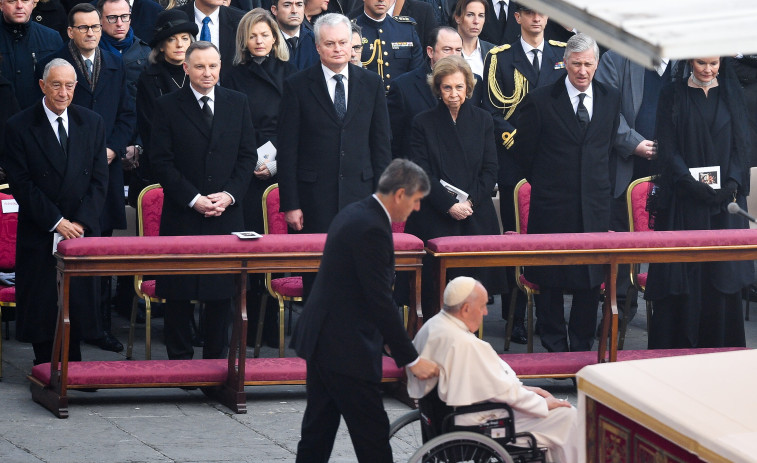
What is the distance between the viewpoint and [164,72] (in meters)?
8.85

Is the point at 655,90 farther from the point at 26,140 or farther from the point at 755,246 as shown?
the point at 26,140

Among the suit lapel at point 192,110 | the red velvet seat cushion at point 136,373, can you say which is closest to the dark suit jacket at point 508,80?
the suit lapel at point 192,110

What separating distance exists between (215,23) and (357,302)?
446cm

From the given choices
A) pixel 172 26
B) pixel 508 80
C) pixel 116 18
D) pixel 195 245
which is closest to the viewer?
pixel 195 245

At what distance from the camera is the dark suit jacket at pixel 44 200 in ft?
25.8

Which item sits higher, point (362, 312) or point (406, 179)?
point (406, 179)

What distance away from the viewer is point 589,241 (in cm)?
753

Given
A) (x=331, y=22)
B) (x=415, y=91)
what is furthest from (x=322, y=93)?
(x=415, y=91)

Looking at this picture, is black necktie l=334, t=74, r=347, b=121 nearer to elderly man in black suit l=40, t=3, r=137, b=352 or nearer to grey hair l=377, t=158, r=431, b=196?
elderly man in black suit l=40, t=3, r=137, b=352

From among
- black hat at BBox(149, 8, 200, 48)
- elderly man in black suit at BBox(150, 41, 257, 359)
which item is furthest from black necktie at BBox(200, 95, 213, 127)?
black hat at BBox(149, 8, 200, 48)

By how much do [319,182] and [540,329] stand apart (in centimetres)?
174

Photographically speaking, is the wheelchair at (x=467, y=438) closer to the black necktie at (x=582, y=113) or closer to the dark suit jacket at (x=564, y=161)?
the dark suit jacket at (x=564, y=161)

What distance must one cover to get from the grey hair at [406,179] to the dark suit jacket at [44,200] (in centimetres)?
290

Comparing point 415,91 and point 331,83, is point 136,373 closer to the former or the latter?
point 331,83
